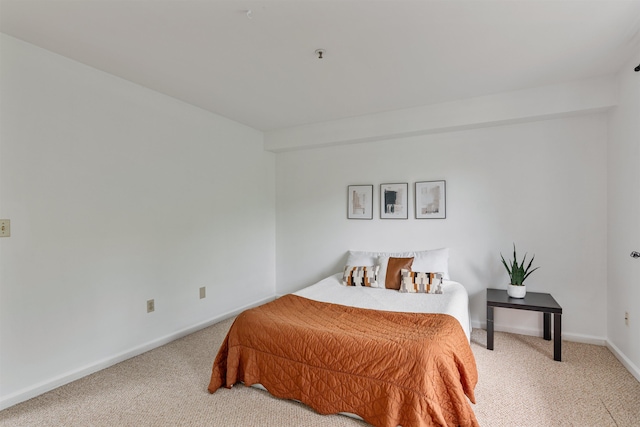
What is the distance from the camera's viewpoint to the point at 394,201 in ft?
13.1

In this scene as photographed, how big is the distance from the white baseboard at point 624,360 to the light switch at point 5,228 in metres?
4.56

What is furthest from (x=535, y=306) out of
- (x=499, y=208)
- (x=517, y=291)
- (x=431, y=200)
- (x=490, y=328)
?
(x=431, y=200)

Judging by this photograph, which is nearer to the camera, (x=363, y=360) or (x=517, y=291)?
(x=363, y=360)

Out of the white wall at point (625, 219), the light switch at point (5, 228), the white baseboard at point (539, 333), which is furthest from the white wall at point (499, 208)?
the light switch at point (5, 228)

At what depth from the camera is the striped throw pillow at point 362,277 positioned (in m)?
3.50

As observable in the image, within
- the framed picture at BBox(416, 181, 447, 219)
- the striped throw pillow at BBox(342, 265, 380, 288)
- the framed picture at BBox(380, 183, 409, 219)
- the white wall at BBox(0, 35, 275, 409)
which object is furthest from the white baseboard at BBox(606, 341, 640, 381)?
the white wall at BBox(0, 35, 275, 409)

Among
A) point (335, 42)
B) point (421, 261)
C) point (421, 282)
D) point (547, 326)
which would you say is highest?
point (335, 42)

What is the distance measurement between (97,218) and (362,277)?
2.54 meters

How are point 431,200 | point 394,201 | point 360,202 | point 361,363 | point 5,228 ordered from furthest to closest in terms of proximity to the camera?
point 360,202
point 394,201
point 431,200
point 5,228
point 361,363

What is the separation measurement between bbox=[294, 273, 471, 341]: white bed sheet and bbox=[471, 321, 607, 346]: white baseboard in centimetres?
54

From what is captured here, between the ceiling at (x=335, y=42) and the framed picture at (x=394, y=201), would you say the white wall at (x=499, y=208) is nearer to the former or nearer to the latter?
the framed picture at (x=394, y=201)

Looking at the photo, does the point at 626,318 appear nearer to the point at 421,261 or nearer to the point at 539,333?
the point at 539,333

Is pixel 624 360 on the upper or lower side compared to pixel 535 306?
lower

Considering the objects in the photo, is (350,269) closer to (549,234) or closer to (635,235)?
(549,234)
